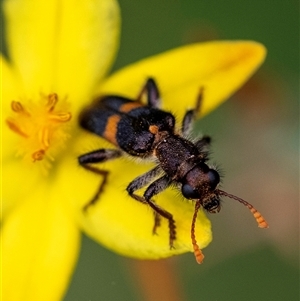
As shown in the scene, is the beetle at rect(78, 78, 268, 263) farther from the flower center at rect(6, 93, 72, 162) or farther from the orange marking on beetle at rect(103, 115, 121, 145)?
the flower center at rect(6, 93, 72, 162)

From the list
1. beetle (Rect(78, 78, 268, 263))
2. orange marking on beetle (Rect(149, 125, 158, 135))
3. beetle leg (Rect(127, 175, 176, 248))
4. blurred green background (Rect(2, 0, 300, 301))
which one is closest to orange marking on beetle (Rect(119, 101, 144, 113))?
beetle (Rect(78, 78, 268, 263))

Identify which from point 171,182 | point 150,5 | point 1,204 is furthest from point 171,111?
point 150,5

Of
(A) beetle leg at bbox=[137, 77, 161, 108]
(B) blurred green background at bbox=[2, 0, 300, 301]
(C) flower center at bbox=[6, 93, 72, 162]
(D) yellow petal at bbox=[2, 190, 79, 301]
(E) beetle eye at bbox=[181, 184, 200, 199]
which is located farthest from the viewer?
(B) blurred green background at bbox=[2, 0, 300, 301]

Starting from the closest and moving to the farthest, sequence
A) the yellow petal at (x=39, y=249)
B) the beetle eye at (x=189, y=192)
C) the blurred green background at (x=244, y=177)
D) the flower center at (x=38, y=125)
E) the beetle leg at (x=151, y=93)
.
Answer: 1. the beetle eye at (x=189, y=192)
2. the yellow petal at (x=39, y=249)
3. the flower center at (x=38, y=125)
4. the beetle leg at (x=151, y=93)
5. the blurred green background at (x=244, y=177)

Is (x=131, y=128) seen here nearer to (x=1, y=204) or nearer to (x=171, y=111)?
(x=171, y=111)

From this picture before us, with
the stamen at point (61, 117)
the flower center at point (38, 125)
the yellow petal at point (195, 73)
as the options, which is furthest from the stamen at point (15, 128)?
the yellow petal at point (195, 73)

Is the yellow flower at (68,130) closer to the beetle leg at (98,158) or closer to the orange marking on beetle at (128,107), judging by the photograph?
the beetle leg at (98,158)

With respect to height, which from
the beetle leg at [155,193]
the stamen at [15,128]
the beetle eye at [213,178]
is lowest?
the stamen at [15,128]
